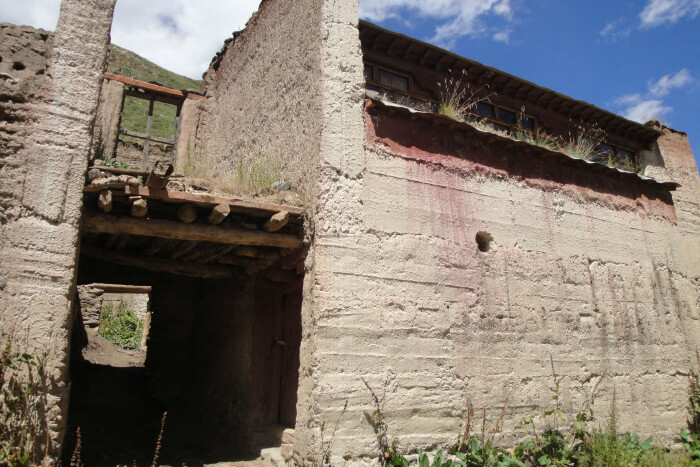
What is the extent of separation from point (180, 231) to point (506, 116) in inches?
256

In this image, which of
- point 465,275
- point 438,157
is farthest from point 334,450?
point 438,157

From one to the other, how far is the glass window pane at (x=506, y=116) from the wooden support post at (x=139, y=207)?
663 cm

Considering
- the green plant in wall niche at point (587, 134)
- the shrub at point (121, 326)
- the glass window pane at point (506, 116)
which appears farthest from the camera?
the shrub at point (121, 326)

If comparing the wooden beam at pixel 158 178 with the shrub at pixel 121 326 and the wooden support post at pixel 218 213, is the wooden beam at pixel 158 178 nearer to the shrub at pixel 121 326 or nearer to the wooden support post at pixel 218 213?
the wooden support post at pixel 218 213

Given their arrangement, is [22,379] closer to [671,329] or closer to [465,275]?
[465,275]

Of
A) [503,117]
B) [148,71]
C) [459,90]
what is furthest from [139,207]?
[148,71]

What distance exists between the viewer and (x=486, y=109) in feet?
30.2

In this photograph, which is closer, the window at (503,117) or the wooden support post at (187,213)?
the wooden support post at (187,213)

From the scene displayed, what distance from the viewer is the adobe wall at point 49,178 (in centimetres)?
442

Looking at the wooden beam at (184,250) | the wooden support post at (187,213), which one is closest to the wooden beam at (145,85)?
the wooden beam at (184,250)

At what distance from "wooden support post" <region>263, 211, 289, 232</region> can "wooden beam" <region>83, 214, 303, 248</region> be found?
0.11 meters

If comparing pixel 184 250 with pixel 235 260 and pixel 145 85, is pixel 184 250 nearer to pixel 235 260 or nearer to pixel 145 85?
pixel 235 260

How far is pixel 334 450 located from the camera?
191 inches

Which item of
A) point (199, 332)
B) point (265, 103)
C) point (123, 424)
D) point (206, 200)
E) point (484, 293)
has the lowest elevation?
point (123, 424)
